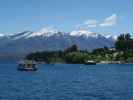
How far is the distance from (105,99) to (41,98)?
11.6m

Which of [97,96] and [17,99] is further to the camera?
[97,96]

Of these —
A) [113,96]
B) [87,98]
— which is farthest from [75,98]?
[113,96]

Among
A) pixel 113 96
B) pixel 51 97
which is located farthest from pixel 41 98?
pixel 113 96

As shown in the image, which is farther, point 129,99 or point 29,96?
point 29,96

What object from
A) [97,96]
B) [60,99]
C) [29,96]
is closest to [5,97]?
[29,96]

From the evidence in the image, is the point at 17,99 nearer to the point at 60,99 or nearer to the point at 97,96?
the point at 60,99

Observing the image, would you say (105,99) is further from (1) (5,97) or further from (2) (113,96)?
(1) (5,97)

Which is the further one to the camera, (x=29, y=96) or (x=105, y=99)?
(x=29, y=96)

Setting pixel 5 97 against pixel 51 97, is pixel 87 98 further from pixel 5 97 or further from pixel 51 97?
pixel 5 97

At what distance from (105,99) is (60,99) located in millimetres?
7970

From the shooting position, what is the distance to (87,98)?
7688 cm

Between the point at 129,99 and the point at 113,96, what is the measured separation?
6.03 meters

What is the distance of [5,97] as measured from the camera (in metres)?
79.6

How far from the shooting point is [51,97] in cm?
7912
